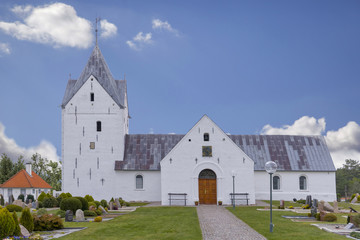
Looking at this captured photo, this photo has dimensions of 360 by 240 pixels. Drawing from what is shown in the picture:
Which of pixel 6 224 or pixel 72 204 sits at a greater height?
pixel 6 224

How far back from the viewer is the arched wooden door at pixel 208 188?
36000mm

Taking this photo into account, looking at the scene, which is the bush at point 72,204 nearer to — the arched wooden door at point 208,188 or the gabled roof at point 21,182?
the arched wooden door at point 208,188

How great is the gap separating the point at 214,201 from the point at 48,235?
20.2 metres

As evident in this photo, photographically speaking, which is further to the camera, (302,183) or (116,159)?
(302,183)

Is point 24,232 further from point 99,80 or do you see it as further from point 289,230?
point 99,80

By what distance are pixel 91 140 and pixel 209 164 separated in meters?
12.4

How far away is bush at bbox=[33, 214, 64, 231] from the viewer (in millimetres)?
19422

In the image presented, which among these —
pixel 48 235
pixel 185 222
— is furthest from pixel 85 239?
pixel 185 222

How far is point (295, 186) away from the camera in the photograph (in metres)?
41.8

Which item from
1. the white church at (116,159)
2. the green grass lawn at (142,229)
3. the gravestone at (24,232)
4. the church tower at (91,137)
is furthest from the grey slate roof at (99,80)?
the gravestone at (24,232)

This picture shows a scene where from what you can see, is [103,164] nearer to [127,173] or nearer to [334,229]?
[127,173]

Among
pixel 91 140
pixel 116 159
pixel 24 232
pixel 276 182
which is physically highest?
pixel 91 140

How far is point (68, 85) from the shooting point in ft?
145

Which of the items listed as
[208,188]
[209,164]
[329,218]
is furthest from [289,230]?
[208,188]
